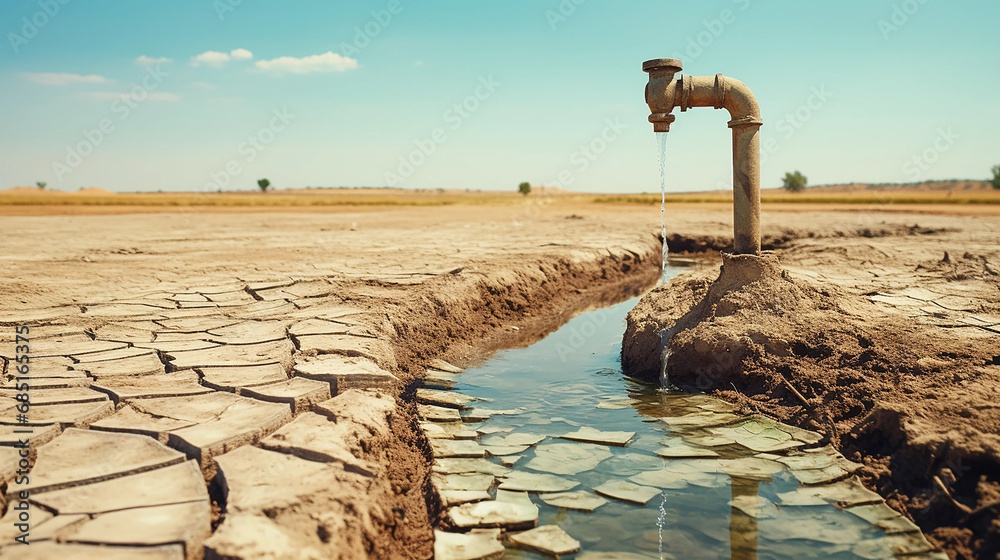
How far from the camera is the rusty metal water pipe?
14.0 feet

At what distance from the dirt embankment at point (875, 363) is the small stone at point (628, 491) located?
0.92 meters

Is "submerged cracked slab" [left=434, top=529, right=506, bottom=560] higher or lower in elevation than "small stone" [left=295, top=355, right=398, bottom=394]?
lower

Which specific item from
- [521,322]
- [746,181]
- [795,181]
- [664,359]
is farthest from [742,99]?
[795,181]

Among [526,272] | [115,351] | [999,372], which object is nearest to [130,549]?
[115,351]

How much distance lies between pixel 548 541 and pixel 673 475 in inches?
32.5

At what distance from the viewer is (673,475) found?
3029mm

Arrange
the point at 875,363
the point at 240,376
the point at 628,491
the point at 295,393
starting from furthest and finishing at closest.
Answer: the point at 875,363
the point at 240,376
the point at 295,393
the point at 628,491

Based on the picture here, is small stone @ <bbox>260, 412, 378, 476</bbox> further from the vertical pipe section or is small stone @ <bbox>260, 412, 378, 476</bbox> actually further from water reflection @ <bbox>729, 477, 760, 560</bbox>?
the vertical pipe section

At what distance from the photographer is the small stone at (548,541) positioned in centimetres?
240

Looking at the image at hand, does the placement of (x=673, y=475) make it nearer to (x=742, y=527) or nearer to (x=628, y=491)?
(x=628, y=491)

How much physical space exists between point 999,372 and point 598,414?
1897 mm

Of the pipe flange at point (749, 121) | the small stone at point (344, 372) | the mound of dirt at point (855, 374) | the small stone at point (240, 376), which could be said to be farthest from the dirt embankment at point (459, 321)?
the pipe flange at point (749, 121)

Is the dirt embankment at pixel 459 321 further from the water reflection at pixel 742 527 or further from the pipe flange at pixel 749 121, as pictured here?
the pipe flange at pixel 749 121

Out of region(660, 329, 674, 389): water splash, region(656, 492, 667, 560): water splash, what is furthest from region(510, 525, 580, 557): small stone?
region(660, 329, 674, 389): water splash
